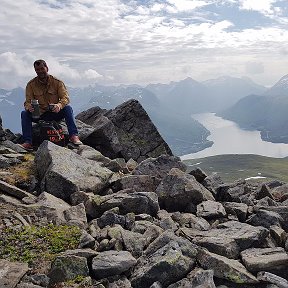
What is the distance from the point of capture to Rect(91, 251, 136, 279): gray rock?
8.64 metres

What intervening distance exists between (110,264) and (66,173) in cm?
661

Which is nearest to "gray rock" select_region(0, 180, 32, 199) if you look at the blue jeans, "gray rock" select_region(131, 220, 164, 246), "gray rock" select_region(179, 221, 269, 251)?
"gray rock" select_region(131, 220, 164, 246)

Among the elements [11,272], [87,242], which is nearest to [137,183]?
[87,242]

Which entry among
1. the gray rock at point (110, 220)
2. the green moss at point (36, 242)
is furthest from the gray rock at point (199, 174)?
the green moss at point (36, 242)

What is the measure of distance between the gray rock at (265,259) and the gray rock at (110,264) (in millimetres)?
3029

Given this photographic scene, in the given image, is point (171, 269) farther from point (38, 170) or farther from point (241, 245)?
point (38, 170)

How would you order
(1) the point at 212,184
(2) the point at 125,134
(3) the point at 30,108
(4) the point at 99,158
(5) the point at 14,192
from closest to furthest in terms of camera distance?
(5) the point at 14,192, (1) the point at 212,184, (4) the point at 99,158, (3) the point at 30,108, (2) the point at 125,134

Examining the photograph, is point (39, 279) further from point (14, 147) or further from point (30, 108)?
point (30, 108)

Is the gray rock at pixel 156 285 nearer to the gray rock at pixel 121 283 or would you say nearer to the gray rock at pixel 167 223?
the gray rock at pixel 121 283

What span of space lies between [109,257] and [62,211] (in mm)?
3817

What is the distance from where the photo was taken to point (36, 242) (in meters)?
10.1

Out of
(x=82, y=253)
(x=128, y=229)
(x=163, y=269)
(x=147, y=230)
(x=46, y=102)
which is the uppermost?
(x=46, y=102)

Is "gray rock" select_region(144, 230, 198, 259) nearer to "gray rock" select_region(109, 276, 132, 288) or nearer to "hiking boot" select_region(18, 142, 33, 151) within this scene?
"gray rock" select_region(109, 276, 132, 288)

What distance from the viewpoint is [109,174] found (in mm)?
16000
